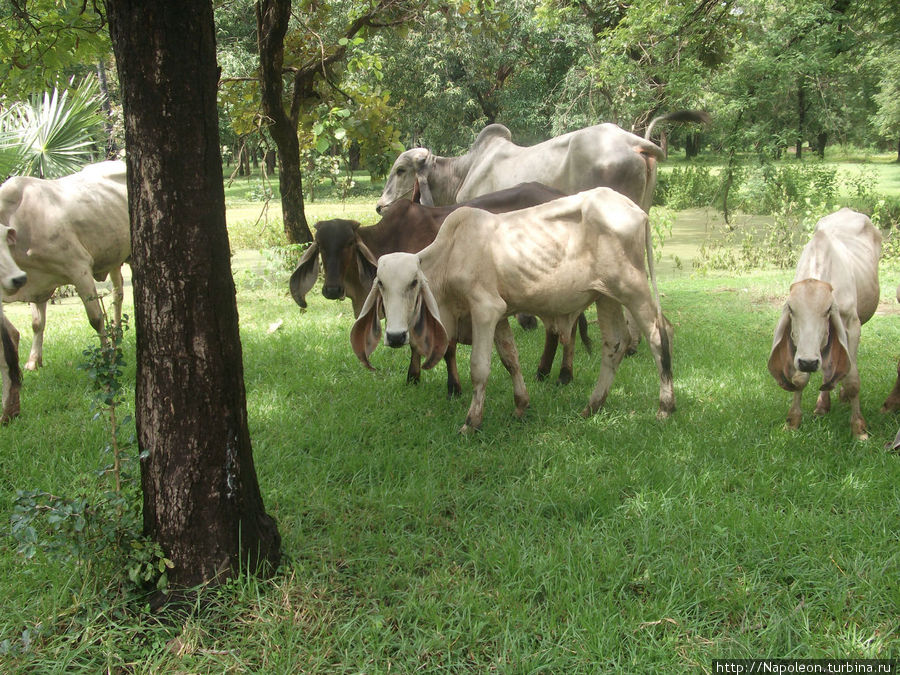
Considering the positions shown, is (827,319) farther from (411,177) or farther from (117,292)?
(117,292)

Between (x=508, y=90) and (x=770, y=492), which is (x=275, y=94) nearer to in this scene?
(x=770, y=492)

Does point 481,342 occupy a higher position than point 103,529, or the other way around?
point 481,342

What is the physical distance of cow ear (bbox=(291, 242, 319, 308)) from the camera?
202 inches

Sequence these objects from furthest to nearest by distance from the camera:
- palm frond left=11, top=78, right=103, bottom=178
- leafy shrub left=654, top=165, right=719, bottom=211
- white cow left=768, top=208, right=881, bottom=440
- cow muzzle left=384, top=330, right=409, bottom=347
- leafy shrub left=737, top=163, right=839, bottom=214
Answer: leafy shrub left=654, top=165, right=719, bottom=211 < leafy shrub left=737, top=163, right=839, bottom=214 < palm frond left=11, top=78, right=103, bottom=178 < white cow left=768, top=208, right=881, bottom=440 < cow muzzle left=384, top=330, right=409, bottom=347

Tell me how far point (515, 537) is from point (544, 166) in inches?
187

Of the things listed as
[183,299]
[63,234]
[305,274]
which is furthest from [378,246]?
[183,299]

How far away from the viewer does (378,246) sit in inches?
212

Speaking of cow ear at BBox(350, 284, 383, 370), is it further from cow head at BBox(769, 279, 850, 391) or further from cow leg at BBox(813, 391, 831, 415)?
cow leg at BBox(813, 391, 831, 415)

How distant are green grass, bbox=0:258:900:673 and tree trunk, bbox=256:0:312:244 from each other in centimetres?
399

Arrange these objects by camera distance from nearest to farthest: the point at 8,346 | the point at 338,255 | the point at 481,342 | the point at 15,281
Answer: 1. the point at 15,281
2. the point at 481,342
3. the point at 8,346
4. the point at 338,255

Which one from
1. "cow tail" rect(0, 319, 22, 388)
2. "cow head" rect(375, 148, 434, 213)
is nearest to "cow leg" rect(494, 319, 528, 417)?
"cow tail" rect(0, 319, 22, 388)

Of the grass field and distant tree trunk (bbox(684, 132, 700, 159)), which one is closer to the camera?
the grass field

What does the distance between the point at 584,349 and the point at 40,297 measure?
460 centimetres

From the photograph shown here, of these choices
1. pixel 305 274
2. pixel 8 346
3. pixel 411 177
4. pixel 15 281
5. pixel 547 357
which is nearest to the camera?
pixel 15 281
